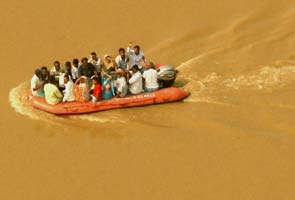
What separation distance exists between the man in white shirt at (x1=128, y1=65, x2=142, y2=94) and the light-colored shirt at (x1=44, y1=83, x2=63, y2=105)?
4.91 feet

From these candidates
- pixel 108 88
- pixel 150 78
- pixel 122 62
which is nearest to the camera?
pixel 108 88

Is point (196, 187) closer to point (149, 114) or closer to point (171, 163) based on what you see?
point (171, 163)

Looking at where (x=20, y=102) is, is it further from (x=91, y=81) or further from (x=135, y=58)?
(x=135, y=58)

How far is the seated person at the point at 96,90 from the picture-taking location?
12.0 metres

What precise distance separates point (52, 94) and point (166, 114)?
7.82 ft

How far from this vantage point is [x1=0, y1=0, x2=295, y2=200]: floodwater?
10.2m

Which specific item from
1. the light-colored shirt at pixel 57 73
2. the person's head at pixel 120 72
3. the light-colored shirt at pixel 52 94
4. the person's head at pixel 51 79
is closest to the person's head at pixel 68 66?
the light-colored shirt at pixel 57 73

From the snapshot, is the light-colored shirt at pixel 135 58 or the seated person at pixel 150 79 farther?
the light-colored shirt at pixel 135 58

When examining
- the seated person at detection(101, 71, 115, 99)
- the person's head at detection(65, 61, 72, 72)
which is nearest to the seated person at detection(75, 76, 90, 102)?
the seated person at detection(101, 71, 115, 99)

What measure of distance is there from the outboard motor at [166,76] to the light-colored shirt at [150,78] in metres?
0.15

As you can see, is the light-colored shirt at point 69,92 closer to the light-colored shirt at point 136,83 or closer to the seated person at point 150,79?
the light-colored shirt at point 136,83

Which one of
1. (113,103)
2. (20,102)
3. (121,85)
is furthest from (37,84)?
(121,85)

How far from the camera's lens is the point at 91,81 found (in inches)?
489

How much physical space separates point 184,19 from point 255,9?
195cm
